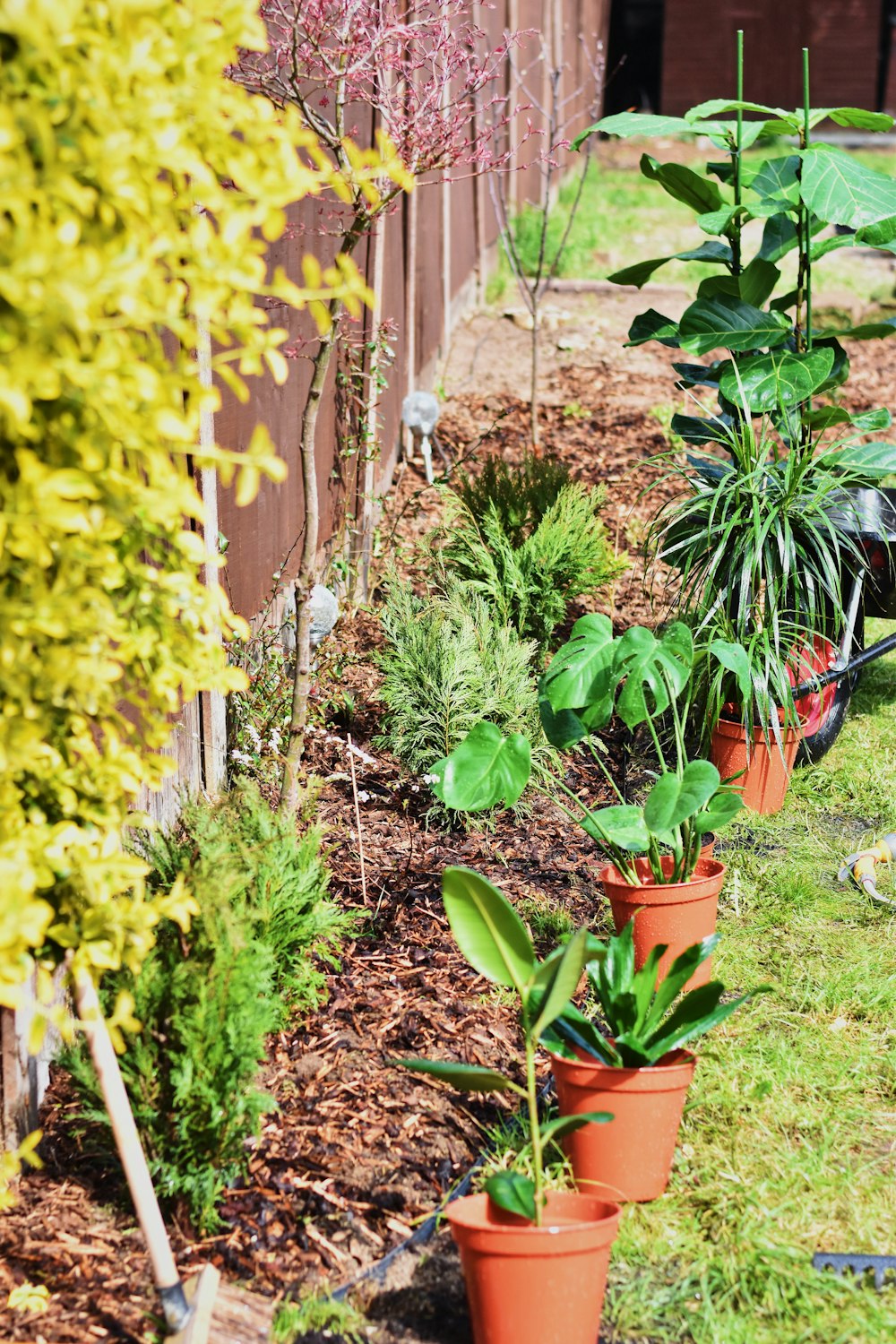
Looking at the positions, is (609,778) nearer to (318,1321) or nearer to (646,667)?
(646,667)

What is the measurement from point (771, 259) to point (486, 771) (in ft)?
8.36

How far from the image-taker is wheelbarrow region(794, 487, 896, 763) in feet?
13.3

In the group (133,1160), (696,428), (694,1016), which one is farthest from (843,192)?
(133,1160)

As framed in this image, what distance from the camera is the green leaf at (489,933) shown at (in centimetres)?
221

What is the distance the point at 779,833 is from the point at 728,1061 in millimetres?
1208

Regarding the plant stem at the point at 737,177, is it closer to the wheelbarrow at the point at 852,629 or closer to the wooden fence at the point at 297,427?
the wooden fence at the point at 297,427

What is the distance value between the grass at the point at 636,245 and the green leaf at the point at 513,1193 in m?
7.67

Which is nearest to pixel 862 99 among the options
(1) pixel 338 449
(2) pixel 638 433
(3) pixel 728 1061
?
(2) pixel 638 433

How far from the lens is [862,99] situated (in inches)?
669

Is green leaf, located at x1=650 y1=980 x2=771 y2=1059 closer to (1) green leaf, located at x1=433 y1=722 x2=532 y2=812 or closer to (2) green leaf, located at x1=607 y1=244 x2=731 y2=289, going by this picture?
(1) green leaf, located at x1=433 y1=722 x2=532 y2=812

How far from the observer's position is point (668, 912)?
296 cm

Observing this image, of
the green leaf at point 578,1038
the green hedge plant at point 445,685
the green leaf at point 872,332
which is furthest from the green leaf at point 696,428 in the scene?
the green leaf at point 578,1038

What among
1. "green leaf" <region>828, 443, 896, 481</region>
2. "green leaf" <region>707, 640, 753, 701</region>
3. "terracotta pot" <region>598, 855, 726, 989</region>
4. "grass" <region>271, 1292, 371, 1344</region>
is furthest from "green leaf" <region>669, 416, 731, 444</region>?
"grass" <region>271, 1292, 371, 1344</region>

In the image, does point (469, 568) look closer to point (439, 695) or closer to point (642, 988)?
point (439, 695)
